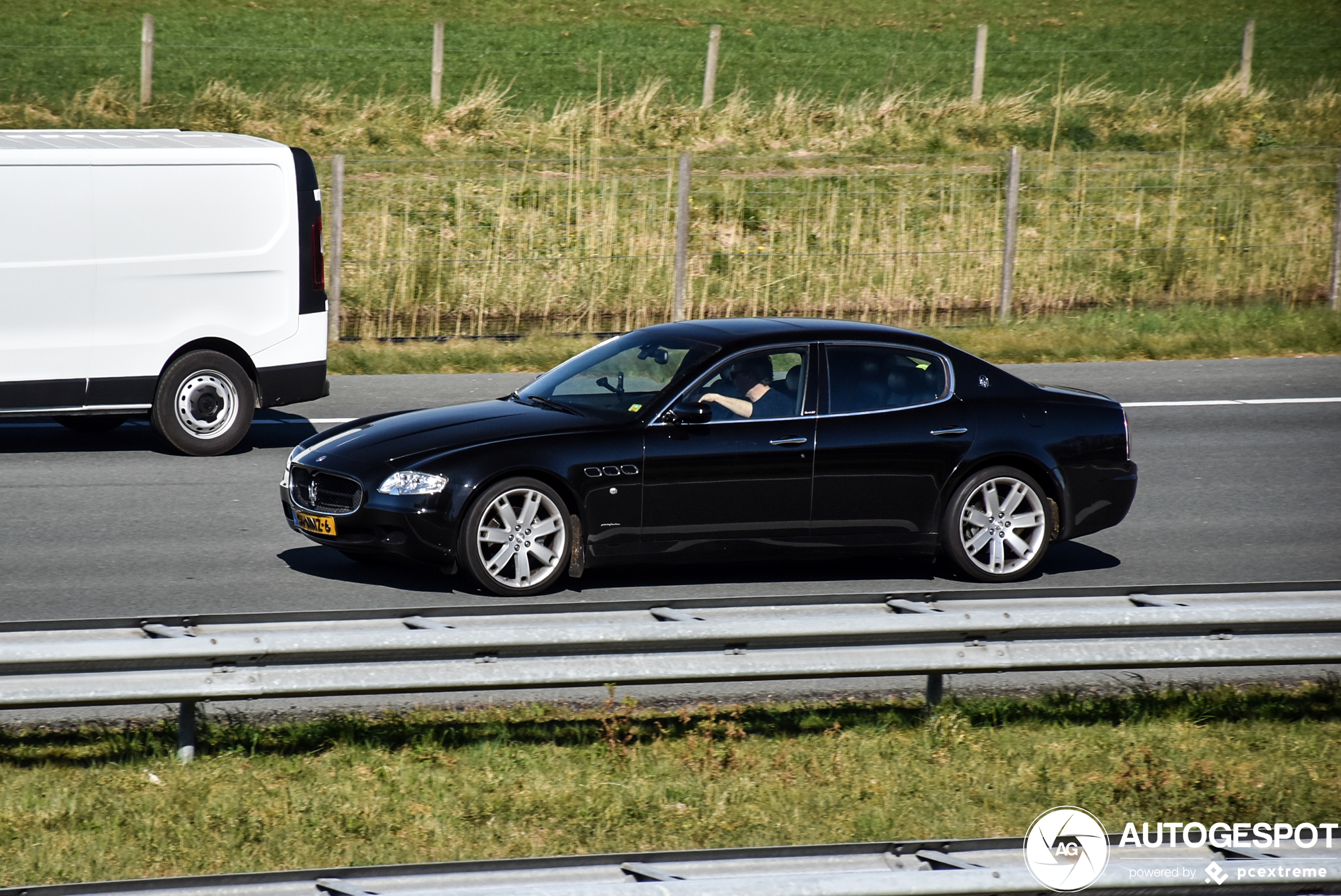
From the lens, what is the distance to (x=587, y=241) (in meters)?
21.0

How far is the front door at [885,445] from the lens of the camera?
8656mm

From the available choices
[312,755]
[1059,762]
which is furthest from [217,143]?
[1059,762]

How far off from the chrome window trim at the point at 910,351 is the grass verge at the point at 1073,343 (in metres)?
7.92

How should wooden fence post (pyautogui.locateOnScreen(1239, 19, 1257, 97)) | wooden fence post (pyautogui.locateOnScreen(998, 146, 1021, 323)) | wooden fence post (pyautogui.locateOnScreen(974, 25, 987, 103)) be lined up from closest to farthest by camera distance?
wooden fence post (pyautogui.locateOnScreen(998, 146, 1021, 323))
wooden fence post (pyautogui.locateOnScreen(974, 25, 987, 103))
wooden fence post (pyautogui.locateOnScreen(1239, 19, 1257, 97))

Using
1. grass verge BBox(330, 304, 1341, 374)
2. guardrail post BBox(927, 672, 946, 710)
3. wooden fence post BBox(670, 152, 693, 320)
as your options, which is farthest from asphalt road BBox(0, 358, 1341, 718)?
wooden fence post BBox(670, 152, 693, 320)

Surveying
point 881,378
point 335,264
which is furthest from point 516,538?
point 335,264

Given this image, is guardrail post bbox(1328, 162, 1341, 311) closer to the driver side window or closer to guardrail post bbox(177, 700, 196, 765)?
the driver side window

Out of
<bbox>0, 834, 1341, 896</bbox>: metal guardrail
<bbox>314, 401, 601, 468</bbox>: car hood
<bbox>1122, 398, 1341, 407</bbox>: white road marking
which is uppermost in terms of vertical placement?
<bbox>1122, 398, 1341, 407</bbox>: white road marking

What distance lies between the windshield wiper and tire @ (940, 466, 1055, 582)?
2.20 m

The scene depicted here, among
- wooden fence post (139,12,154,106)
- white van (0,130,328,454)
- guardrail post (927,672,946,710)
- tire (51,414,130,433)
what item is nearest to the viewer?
guardrail post (927,672,946,710)

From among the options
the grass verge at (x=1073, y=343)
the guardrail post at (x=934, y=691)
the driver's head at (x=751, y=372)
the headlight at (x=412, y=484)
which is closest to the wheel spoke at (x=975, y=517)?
the driver's head at (x=751, y=372)

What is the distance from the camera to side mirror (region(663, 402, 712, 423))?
8461 millimetres

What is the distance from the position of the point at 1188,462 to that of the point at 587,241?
33.9 ft

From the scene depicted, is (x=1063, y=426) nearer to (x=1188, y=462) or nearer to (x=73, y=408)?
(x=1188, y=462)
